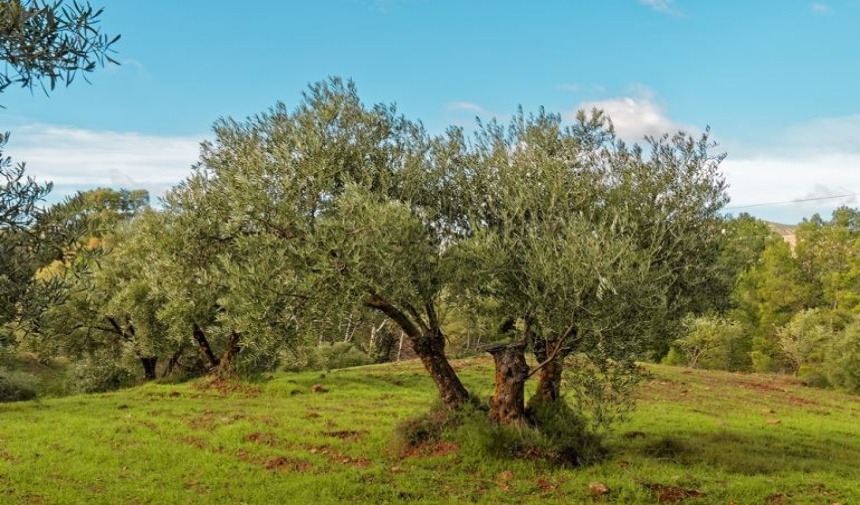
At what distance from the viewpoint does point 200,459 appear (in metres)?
18.0

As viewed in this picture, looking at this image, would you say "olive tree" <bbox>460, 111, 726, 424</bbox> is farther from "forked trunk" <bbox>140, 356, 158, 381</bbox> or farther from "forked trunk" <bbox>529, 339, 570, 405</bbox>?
"forked trunk" <bbox>140, 356, 158, 381</bbox>

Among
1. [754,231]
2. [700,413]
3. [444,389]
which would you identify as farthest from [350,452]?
[754,231]

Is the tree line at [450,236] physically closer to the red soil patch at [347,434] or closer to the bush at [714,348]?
the red soil patch at [347,434]

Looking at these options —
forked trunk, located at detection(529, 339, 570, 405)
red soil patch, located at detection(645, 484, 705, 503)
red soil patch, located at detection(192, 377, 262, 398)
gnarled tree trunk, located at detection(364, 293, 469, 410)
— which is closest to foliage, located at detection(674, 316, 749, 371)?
red soil patch, located at detection(192, 377, 262, 398)

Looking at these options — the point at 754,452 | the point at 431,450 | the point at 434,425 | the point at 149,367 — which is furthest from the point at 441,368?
the point at 149,367

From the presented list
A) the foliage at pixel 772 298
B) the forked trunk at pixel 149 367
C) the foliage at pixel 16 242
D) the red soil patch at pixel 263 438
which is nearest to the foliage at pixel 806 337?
the foliage at pixel 772 298

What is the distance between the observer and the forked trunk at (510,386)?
17.2 metres

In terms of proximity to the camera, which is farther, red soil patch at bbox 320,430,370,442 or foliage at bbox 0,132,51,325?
red soil patch at bbox 320,430,370,442

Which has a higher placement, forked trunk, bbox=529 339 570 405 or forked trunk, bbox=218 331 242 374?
forked trunk, bbox=529 339 570 405

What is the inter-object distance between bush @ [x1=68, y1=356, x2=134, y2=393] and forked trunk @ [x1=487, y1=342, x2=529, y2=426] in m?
30.8

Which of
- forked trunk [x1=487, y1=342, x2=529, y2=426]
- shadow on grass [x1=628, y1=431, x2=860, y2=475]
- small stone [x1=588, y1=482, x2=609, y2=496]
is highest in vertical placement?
forked trunk [x1=487, y1=342, x2=529, y2=426]

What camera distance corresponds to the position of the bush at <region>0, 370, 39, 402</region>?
34.9 metres

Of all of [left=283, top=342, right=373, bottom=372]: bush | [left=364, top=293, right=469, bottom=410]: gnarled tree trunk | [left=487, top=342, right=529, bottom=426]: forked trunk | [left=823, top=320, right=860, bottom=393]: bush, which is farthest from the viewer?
[left=283, top=342, right=373, bottom=372]: bush

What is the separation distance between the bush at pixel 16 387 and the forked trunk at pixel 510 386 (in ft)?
102
